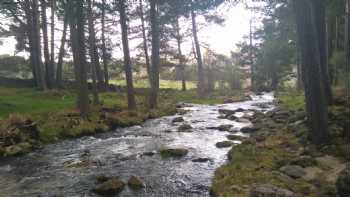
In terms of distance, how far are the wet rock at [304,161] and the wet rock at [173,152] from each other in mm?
3385

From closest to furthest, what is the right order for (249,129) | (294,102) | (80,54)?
1. (249,129)
2. (80,54)
3. (294,102)

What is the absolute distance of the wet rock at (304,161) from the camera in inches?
288

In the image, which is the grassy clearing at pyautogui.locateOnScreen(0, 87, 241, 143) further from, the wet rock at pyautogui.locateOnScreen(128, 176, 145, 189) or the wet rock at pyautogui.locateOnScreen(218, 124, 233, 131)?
the wet rock at pyautogui.locateOnScreen(128, 176, 145, 189)

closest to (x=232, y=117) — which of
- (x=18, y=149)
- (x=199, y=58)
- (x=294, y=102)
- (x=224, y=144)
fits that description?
(x=294, y=102)

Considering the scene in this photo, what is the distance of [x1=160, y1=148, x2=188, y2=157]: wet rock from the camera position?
982cm

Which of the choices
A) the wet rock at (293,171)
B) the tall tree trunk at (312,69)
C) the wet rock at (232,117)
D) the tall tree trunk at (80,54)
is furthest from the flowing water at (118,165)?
the wet rock at (232,117)

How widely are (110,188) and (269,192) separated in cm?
326

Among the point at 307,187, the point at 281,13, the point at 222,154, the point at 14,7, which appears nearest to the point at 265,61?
the point at 281,13

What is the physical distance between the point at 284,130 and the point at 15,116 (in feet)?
33.7

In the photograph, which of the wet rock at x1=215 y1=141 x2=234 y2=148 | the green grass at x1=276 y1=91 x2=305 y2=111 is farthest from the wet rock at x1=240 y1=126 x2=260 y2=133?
the green grass at x1=276 y1=91 x2=305 y2=111

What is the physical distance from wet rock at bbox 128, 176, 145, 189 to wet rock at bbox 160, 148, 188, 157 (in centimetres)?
251

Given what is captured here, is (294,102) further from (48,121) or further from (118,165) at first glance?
(118,165)

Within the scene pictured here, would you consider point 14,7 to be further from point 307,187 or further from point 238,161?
point 307,187

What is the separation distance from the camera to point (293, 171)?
7.02m
